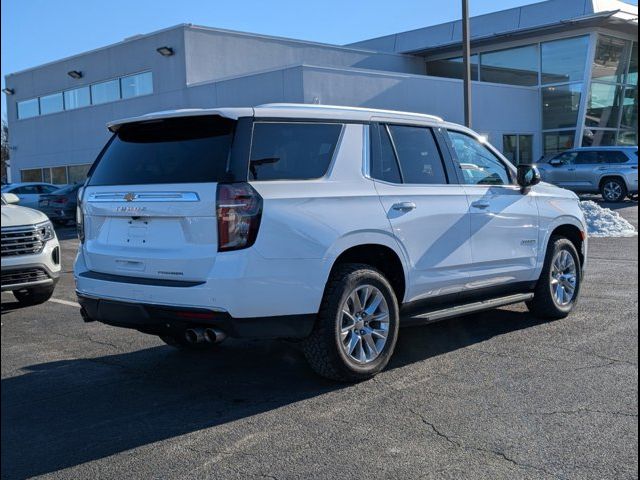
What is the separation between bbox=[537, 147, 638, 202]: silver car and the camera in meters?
22.7

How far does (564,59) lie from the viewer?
30281mm

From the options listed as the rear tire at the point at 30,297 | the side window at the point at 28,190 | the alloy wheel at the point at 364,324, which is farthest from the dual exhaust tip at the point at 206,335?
the side window at the point at 28,190

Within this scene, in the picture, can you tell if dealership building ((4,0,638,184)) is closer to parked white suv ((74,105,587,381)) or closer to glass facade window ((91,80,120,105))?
glass facade window ((91,80,120,105))

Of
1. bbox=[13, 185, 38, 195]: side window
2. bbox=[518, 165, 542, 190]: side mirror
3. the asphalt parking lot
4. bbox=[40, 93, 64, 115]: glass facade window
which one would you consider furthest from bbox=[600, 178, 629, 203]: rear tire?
bbox=[40, 93, 64, 115]: glass facade window

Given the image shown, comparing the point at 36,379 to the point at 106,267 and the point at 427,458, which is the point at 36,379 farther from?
the point at 427,458

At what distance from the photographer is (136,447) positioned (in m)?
3.96

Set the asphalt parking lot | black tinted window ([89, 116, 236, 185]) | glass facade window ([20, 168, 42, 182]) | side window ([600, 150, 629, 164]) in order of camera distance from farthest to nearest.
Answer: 1. glass facade window ([20, 168, 42, 182])
2. side window ([600, 150, 629, 164])
3. black tinted window ([89, 116, 236, 185])
4. the asphalt parking lot

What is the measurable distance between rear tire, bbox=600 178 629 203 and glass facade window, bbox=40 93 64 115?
83.5 ft

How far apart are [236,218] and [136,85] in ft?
92.9

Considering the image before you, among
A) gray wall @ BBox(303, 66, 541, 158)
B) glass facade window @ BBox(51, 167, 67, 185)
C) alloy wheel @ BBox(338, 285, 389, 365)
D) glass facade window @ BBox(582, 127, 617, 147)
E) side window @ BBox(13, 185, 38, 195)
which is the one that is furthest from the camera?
glass facade window @ BBox(51, 167, 67, 185)

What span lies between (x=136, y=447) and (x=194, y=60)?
25958 millimetres

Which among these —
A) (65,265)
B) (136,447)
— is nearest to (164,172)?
(136,447)

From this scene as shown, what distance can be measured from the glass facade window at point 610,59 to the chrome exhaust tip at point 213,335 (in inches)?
1130

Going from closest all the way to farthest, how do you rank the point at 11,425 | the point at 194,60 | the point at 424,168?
the point at 11,425 < the point at 424,168 < the point at 194,60
